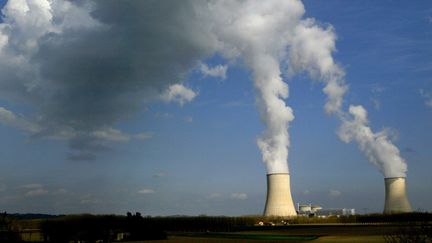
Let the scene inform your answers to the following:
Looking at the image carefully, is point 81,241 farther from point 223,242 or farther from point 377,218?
point 377,218

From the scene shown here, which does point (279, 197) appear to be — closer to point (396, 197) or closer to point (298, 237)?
point (298, 237)

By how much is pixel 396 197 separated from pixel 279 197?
572 inches

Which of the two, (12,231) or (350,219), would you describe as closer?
(12,231)

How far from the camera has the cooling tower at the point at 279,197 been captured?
55531 millimetres

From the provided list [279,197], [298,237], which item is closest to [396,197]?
[279,197]

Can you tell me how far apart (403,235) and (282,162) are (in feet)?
151

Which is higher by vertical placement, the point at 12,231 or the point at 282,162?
the point at 282,162

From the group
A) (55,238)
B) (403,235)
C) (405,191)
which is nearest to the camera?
(403,235)

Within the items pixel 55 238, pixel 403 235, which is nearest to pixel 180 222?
pixel 55 238

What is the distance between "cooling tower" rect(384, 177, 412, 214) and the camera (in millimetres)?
59125

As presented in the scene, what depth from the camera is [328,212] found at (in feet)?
364

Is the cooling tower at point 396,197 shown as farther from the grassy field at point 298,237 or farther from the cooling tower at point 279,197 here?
the cooling tower at point 279,197

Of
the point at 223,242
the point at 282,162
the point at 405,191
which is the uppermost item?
the point at 282,162

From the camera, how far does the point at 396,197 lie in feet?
196
